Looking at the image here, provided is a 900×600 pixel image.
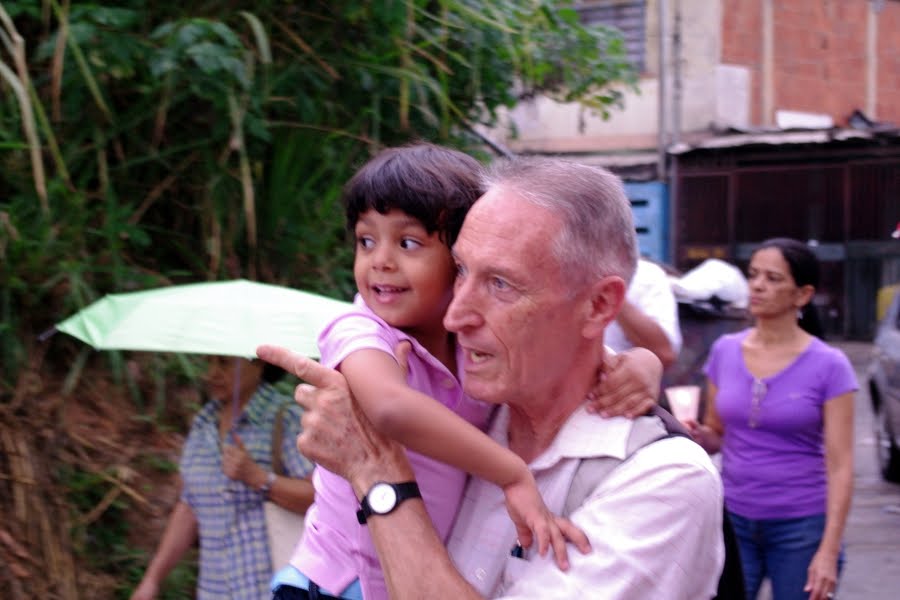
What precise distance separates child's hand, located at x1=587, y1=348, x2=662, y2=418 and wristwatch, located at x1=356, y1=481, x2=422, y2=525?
33 centimetres

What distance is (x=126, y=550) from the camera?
4.69 meters

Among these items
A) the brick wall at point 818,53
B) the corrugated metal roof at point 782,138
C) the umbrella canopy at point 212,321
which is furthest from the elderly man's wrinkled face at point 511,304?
the brick wall at point 818,53

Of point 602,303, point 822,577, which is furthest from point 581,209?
point 822,577

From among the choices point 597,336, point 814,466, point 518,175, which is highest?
point 518,175

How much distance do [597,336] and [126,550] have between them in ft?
10.6

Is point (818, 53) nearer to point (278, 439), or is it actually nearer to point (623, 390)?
point (278, 439)

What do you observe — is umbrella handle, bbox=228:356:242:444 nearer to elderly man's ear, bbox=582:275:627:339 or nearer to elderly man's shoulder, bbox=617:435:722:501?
elderly man's ear, bbox=582:275:627:339

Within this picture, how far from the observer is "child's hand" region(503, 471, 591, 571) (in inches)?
69.7

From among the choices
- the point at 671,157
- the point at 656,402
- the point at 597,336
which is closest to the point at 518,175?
the point at 597,336

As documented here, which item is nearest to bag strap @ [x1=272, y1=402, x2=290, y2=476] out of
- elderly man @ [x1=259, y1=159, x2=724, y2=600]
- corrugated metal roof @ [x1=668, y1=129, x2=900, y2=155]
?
elderly man @ [x1=259, y1=159, x2=724, y2=600]

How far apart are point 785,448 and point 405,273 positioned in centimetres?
237

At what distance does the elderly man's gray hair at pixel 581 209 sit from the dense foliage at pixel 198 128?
97.6 inches

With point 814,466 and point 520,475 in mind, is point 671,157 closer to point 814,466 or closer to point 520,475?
point 814,466

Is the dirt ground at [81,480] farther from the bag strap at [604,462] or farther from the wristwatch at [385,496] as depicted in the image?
the bag strap at [604,462]
